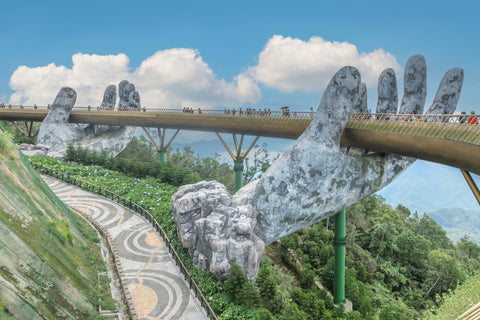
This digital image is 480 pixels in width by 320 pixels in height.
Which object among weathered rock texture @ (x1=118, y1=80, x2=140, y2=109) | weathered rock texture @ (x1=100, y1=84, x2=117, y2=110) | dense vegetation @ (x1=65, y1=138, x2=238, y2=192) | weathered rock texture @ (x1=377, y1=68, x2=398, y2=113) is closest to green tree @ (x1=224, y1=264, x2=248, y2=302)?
weathered rock texture @ (x1=377, y1=68, x2=398, y2=113)

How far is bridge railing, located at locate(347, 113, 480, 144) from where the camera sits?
11547mm

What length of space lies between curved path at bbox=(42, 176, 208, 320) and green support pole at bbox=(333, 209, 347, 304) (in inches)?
395

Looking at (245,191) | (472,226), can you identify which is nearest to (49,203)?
(245,191)

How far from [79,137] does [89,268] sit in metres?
31.4

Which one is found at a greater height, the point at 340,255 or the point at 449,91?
the point at 449,91

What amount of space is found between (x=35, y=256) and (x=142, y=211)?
13.8 meters

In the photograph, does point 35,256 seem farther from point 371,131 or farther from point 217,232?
point 371,131

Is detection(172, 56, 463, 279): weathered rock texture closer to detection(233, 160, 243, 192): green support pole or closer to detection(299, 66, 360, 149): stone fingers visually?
detection(299, 66, 360, 149): stone fingers

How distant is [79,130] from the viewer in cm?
4134

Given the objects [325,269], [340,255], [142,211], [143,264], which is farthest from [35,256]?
[325,269]

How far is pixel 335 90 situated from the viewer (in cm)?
1633

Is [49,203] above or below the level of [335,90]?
below

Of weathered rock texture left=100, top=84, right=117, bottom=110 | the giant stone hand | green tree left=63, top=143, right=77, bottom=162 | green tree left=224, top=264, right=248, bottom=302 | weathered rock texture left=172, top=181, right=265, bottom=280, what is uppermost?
weathered rock texture left=100, top=84, right=117, bottom=110

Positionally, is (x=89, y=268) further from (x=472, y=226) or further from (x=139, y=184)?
(x=472, y=226)
